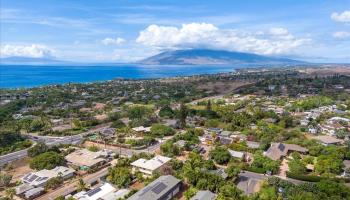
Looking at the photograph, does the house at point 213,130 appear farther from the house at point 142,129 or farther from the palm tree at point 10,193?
the palm tree at point 10,193

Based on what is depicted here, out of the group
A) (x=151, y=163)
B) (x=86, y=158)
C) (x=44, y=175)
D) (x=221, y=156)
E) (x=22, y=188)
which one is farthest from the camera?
(x=86, y=158)

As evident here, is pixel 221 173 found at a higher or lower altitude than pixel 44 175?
higher

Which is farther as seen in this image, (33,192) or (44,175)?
(44,175)

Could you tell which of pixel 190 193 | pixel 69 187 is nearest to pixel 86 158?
pixel 69 187

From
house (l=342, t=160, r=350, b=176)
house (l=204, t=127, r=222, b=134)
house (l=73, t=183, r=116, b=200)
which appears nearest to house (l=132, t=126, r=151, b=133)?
house (l=204, t=127, r=222, b=134)

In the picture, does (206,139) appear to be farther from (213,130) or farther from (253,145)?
(253,145)

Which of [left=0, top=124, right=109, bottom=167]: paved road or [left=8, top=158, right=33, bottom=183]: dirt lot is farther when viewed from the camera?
[left=0, top=124, right=109, bottom=167]: paved road

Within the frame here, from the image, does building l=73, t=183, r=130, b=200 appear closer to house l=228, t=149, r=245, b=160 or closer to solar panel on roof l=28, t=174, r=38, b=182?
solar panel on roof l=28, t=174, r=38, b=182
